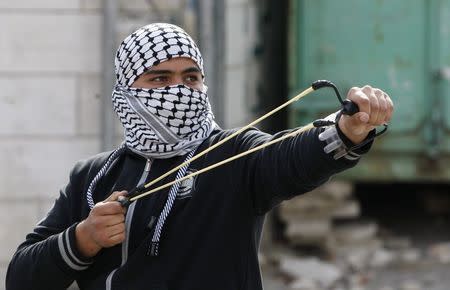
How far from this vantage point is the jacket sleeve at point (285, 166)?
9.00ft

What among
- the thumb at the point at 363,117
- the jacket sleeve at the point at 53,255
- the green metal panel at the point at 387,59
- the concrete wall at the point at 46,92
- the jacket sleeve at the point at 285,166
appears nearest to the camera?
the thumb at the point at 363,117

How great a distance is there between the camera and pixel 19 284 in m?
3.14

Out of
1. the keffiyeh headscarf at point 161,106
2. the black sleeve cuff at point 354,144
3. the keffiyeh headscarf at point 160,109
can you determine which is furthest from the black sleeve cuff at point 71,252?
the black sleeve cuff at point 354,144

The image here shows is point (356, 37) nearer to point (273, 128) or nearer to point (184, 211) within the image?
point (273, 128)

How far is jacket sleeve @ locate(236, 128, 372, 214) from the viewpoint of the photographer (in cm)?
274

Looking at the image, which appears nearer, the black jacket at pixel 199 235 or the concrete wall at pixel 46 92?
the black jacket at pixel 199 235

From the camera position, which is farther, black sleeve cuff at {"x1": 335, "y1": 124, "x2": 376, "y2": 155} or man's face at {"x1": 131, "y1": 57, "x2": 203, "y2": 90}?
man's face at {"x1": 131, "y1": 57, "x2": 203, "y2": 90}

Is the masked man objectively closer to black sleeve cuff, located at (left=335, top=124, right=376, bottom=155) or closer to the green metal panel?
black sleeve cuff, located at (left=335, top=124, right=376, bottom=155)

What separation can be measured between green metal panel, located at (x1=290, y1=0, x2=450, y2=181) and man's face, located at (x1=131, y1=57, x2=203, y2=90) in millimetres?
3724

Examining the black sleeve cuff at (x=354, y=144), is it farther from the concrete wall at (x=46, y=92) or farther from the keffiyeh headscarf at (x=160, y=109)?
the concrete wall at (x=46, y=92)

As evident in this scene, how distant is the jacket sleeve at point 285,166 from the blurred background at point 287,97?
335cm

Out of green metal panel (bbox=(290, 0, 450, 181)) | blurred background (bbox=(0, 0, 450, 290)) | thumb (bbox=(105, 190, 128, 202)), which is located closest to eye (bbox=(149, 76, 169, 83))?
thumb (bbox=(105, 190, 128, 202))

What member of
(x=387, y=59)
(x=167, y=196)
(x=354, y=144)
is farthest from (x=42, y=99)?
(x=354, y=144)

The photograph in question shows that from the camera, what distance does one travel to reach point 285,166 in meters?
2.81
